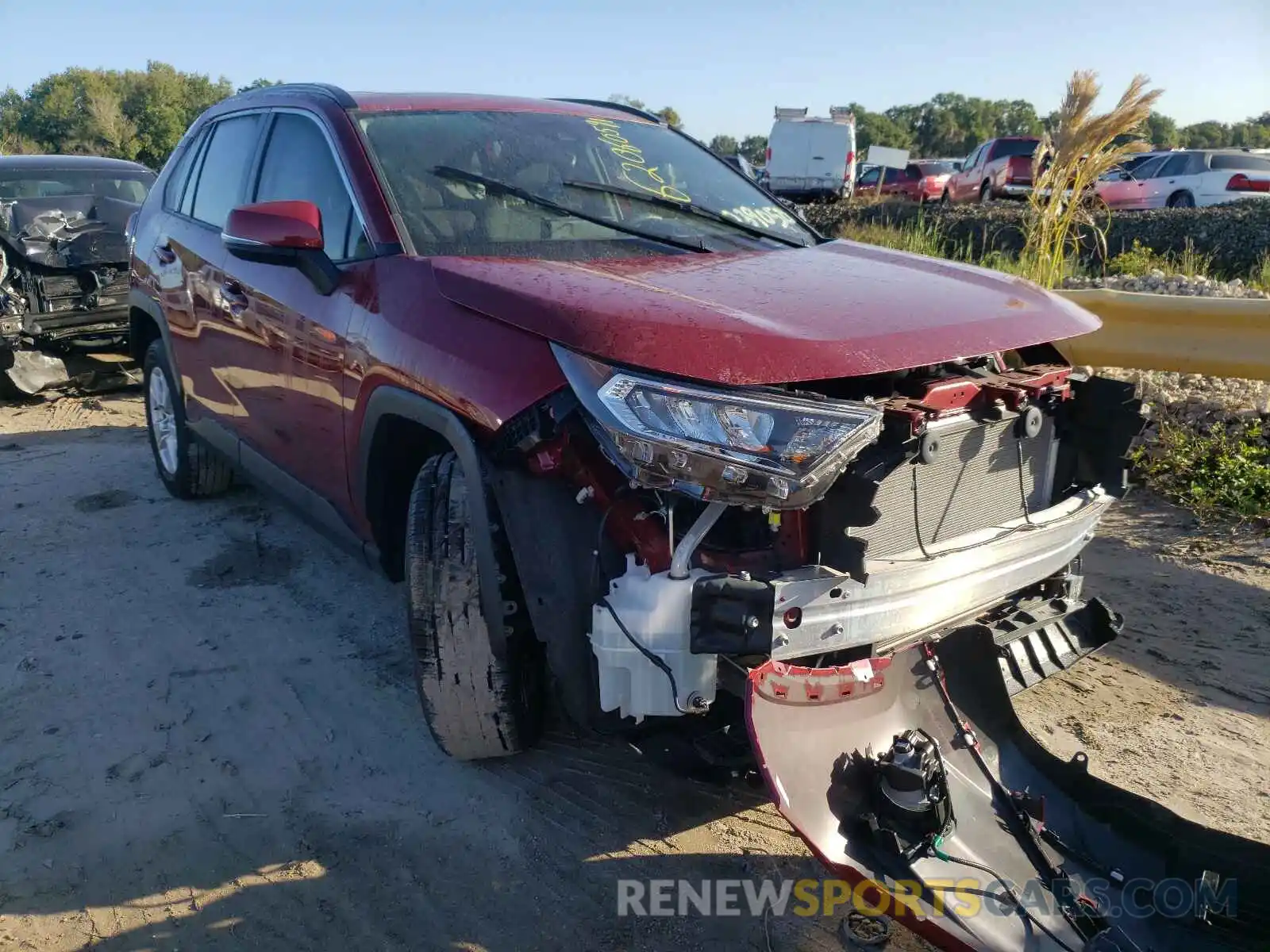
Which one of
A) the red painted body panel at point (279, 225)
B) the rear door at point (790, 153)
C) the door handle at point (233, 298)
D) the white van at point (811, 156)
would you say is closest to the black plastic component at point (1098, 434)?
the red painted body panel at point (279, 225)

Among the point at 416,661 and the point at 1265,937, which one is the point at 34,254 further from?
the point at 1265,937

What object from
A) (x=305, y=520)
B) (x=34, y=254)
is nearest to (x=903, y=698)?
(x=305, y=520)

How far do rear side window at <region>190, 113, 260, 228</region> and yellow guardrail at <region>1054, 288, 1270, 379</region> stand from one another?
3641 millimetres

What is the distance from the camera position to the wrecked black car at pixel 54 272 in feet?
25.8

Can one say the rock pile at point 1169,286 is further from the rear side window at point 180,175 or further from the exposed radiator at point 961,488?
the rear side window at point 180,175

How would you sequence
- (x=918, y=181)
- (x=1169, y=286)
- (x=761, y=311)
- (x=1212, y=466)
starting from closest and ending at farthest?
1. (x=761, y=311)
2. (x=1212, y=466)
3. (x=1169, y=286)
4. (x=918, y=181)

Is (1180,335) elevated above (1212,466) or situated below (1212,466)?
above

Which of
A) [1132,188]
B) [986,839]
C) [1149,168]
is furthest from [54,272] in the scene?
[1149,168]

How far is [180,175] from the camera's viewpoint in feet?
16.6

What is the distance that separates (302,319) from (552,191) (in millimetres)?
940

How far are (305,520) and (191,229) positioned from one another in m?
1.71

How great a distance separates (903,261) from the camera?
3.28 metres

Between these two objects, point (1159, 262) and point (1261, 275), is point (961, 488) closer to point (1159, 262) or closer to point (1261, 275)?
point (1261, 275)

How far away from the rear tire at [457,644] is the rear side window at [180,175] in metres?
3.00
